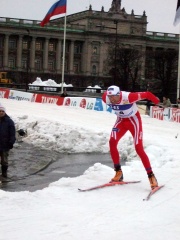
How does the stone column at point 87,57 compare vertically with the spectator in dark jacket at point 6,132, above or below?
above

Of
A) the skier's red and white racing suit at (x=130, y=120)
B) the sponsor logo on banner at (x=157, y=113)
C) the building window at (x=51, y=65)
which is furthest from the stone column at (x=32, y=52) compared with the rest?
the skier's red and white racing suit at (x=130, y=120)

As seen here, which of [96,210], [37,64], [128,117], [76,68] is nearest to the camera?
[96,210]

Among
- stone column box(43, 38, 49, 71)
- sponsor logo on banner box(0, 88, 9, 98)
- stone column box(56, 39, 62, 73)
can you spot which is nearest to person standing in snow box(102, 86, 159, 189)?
sponsor logo on banner box(0, 88, 9, 98)

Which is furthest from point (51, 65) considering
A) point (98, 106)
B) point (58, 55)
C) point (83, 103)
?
point (98, 106)

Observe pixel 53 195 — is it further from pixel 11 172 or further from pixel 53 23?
pixel 53 23

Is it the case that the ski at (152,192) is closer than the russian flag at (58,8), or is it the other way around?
the ski at (152,192)

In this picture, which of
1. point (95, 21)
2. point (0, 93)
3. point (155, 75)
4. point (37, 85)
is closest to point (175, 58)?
point (155, 75)

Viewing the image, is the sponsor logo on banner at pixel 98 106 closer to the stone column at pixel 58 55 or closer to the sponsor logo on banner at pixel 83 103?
the sponsor logo on banner at pixel 83 103

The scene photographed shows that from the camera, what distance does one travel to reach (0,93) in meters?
42.4

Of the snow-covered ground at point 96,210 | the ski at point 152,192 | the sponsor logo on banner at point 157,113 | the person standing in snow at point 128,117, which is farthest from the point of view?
the sponsor logo on banner at point 157,113

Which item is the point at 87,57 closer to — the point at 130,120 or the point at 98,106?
the point at 98,106

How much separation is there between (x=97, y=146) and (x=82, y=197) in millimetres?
8856

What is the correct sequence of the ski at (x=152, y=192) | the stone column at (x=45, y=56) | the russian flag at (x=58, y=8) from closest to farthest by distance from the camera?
the ski at (x=152, y=192), the russian flag at (x=58, y=8), the stone column at (x=45, y=56)

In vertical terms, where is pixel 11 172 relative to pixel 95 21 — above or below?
below
